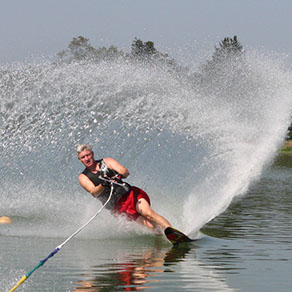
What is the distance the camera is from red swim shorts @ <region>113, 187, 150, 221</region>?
10.1 metres

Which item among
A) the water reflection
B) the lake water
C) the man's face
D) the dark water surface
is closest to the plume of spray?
the lake water

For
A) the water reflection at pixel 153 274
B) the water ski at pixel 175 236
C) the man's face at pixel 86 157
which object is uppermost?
the man's face at pixel 86 157

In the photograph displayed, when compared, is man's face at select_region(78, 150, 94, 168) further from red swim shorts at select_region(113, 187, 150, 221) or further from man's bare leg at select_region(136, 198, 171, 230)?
man's bare leg at select_region(136, 198, 171, 230)

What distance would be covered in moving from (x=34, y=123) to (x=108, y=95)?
1721 millimetres

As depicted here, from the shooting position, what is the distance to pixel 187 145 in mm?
16125

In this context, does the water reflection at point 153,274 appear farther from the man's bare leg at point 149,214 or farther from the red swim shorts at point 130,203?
the red swim shorts at point 130,203

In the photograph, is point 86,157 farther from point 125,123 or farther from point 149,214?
point 125,123

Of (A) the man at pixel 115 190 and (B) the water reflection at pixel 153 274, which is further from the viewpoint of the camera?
(A) the man at pixel 115 190

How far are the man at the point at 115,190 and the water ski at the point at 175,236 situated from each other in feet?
A: 0.63

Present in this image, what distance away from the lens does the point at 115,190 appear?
996 centimetres

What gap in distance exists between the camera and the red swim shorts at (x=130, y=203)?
1005 cm

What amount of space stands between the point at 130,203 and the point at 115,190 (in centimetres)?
30

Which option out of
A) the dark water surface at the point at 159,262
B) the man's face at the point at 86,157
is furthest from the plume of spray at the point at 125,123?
the man's face at the point at 86,157

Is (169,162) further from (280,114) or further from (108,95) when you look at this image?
(280,114)
